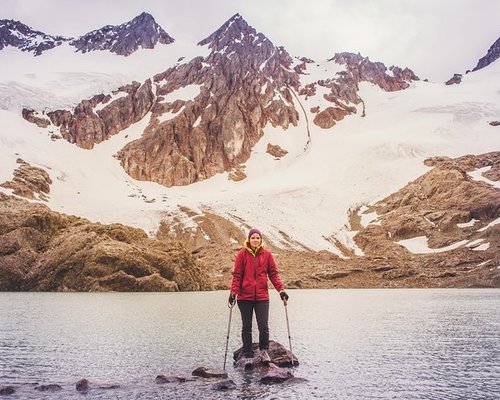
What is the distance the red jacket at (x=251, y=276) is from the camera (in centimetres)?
1355

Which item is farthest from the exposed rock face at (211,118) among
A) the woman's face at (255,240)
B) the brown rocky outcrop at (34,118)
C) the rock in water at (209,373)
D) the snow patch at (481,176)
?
the rock in water at (209,373)

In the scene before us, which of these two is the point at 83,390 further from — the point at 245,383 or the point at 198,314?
the point at 198,314

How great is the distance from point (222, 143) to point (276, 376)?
5854 inches

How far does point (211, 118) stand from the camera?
16188cm

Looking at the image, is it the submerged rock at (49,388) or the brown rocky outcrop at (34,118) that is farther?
the brown rocky outcrop at (34,118)

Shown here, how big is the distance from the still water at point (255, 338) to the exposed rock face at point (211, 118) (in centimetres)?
12219

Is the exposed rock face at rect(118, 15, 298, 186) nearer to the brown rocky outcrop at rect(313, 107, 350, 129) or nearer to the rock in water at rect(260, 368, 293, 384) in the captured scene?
the brown rocky outcrop at rect(313, 107, 350, 129)

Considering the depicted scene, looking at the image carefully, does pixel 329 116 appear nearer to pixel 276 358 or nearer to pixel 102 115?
pixel 102 115

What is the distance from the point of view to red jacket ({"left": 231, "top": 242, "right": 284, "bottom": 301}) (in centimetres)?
1355

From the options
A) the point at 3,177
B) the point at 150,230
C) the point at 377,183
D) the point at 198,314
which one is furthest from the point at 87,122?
the point at 198,314

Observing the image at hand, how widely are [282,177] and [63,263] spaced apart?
91.9 meters

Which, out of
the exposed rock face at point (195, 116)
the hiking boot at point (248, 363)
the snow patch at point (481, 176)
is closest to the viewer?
the hiking boot at point (248, 363)

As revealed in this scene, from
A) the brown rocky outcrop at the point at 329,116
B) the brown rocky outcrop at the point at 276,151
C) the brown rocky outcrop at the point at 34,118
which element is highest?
the brown rocky outcrop at the point at 329,116

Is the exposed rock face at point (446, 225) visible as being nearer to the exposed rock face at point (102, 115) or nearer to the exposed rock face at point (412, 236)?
the exposed rock face at point (412, 236)
